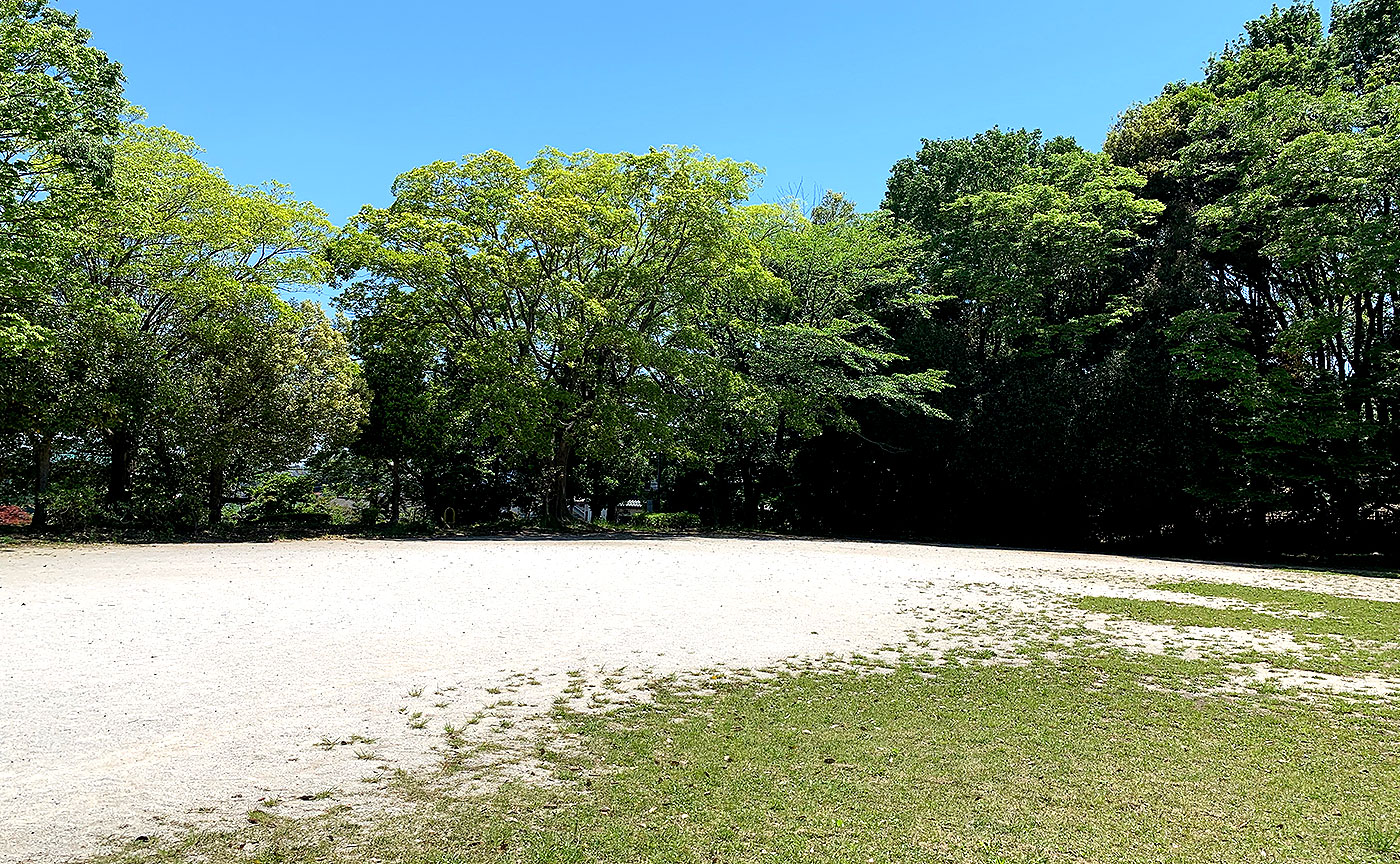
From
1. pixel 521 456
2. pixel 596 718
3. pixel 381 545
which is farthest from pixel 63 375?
pixel 596 718

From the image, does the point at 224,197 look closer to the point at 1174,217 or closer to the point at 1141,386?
the point at 1141,386

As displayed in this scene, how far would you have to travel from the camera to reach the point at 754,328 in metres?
26.5

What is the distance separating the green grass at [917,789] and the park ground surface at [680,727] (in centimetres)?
2

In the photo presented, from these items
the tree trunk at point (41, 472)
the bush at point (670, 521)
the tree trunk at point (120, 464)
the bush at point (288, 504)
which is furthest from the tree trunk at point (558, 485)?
the tree trunk at point (41, 472)

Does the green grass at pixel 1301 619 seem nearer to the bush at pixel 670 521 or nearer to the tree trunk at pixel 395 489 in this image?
the bush at pixel 670 521

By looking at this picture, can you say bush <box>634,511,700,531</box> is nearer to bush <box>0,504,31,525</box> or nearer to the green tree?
the green tree

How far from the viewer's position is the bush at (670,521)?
2812 centimetres

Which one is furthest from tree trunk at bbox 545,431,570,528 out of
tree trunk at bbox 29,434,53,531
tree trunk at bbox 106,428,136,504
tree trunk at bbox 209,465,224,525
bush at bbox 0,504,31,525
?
bush at bbox 0,504,31,525

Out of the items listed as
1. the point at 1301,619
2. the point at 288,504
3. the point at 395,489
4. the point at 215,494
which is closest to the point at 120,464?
the point at 215,494

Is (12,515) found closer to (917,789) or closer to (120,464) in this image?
(120,464)

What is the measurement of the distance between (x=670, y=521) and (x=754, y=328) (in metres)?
7.44

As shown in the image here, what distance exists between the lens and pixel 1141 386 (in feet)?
73.9

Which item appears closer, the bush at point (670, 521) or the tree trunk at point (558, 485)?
the tree trunk at point (558, 485)

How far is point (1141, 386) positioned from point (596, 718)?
2124 centimetres
